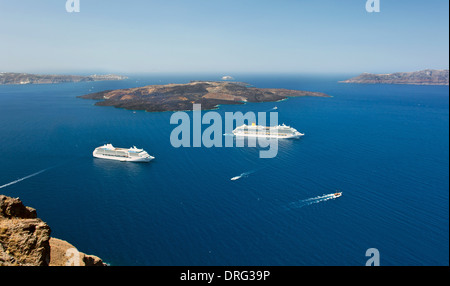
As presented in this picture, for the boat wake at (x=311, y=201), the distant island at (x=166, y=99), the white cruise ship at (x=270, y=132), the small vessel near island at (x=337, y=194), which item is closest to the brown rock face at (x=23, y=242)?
the boat wake at (x=311, y=201)

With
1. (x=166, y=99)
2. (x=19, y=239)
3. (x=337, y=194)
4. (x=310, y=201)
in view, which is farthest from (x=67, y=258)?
(x=166, y=99)

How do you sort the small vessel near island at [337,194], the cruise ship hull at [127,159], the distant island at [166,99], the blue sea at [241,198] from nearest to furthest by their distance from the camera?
→ the blue sea at [241,198], the small vessel near island at [337,194], the cruise ship hull at [127,159], the distant island at [166,99]

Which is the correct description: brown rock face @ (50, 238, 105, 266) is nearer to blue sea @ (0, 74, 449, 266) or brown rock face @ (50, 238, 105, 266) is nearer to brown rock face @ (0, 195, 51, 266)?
blue sea @ (0, 74, 449, 266)

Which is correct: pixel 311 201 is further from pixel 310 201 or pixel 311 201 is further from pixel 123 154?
pixel 123 154

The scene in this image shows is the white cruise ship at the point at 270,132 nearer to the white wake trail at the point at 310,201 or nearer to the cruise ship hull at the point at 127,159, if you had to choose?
the cruise ship hull at the point at 127,159

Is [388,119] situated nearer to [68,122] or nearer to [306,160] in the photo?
[306,160]

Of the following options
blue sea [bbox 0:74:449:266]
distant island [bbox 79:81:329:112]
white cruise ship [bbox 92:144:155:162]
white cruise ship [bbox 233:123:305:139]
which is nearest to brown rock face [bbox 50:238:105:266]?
blue sea [bbox 0:74:449:266]

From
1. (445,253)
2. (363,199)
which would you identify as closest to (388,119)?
(363,199)
